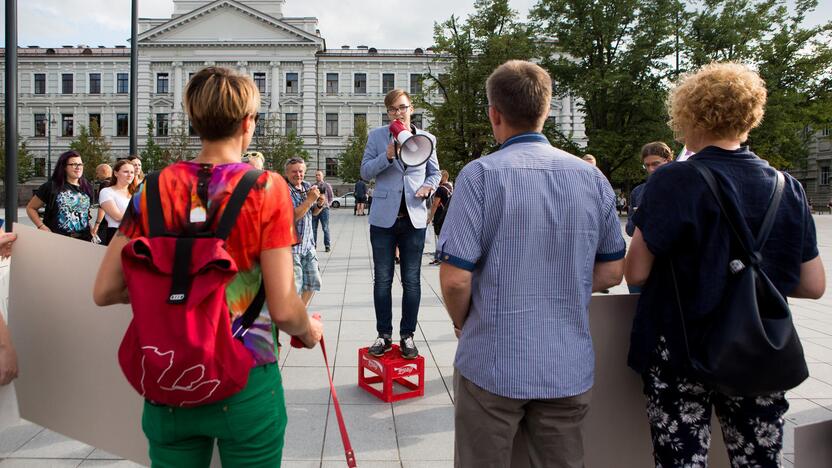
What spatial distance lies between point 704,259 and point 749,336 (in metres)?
0.28

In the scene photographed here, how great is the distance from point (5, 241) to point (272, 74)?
5605cm

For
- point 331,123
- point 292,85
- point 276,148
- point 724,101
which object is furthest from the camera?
point 331,123

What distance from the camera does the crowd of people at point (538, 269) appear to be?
1.82 metres

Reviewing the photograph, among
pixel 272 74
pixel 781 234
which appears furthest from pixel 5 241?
pixel 272 74

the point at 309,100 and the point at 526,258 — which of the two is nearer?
the point at 526,258

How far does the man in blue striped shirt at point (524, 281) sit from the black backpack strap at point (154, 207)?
2.89 feet

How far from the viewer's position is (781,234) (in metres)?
2.15

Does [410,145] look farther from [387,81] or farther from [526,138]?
[387,81]

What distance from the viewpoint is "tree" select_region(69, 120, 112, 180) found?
1950 inches

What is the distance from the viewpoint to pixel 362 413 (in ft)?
13.2

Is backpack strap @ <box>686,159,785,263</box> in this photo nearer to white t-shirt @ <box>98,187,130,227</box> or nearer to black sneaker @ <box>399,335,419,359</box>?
black sneaker @ <box>399,335,419,359</box>

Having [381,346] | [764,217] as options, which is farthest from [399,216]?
[764,217]

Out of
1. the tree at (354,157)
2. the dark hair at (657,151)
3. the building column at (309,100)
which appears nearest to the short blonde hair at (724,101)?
the dark hair at (657,151)

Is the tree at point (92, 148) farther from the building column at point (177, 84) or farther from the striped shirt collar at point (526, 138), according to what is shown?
the striped shirt collar at point (526, 138)
